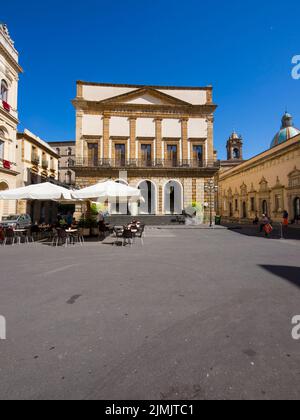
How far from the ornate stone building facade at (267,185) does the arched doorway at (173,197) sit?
10.7 m

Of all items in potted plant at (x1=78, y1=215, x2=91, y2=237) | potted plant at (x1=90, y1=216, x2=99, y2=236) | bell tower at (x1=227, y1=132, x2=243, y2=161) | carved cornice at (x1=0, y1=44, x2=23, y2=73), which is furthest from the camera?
bell tower at (x1=227, y1=132, x2=243, y2=161)

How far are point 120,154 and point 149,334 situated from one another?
25207mm

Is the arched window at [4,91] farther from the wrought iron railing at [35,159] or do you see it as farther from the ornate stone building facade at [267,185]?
the ornate stone building facade at [267,185]

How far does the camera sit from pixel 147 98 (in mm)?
26750

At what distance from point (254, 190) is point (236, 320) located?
1154 inches

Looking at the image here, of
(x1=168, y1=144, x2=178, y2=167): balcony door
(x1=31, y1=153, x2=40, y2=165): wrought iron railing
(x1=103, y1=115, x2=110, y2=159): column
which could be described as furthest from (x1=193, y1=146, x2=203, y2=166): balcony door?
(x1=31, y1=153, x2=40, y2=165): wrought iron railing

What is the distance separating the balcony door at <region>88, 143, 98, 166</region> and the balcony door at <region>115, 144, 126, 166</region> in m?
2.40

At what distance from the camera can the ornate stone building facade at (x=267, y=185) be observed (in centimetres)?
2191

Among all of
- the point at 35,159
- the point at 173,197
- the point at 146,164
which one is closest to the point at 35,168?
the point at 35,159

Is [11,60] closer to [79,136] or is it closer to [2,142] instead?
[2,142]

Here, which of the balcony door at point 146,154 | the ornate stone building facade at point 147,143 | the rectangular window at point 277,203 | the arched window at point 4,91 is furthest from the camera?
the balcony door at point 146,154

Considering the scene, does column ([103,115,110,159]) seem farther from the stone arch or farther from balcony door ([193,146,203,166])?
balcony door ([193,146,203,166])

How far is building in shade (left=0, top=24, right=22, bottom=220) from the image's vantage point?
19547 millimetres

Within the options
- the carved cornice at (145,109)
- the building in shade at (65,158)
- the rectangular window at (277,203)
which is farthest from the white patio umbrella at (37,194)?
the building in shade at (65,158)
